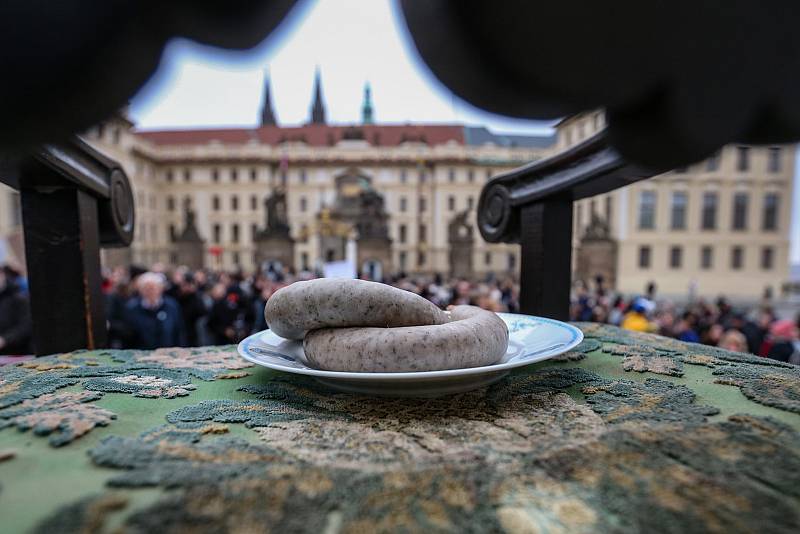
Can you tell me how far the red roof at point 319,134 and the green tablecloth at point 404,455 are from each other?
131 feet

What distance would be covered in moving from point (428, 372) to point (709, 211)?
33221 millimetres

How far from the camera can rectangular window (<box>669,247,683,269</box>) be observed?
93.7 feet

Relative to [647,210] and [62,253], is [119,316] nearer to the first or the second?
[62,253]

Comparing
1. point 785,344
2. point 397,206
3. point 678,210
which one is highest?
point 397,206

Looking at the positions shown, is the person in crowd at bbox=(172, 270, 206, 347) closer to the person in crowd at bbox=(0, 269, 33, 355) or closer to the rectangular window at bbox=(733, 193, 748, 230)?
the person in crowd at bbox=(0, 269, 33, 355)

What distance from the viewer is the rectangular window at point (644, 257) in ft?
94.1

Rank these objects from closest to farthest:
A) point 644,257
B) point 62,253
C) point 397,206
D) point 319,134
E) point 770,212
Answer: point 62,253 → point 770,212 → point 644,257 → point 397,206 → point 319,134

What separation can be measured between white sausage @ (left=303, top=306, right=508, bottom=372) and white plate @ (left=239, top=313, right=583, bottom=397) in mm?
29

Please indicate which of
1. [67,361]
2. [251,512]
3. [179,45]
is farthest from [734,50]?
[67,361]

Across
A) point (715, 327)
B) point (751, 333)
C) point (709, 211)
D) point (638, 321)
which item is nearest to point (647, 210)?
point (709, 211)

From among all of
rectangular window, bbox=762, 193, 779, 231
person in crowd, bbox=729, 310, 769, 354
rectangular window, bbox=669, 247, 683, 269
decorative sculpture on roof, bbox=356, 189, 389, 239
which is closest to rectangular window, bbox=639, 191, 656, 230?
rectangular window, bbox=669, 247, 683, 269

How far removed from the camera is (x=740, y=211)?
2778 cm

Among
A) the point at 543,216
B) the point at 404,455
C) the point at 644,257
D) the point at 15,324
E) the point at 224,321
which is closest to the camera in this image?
the point at 404,455

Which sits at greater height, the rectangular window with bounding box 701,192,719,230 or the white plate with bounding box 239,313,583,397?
the rectangular window with bounding box 701,192,719,230
